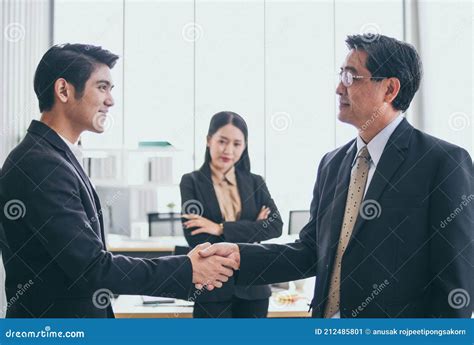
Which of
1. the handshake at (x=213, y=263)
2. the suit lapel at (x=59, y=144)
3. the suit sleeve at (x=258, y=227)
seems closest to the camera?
the suit lapel at (x=59, y=144)

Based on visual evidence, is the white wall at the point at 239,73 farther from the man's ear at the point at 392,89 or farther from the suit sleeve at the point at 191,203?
the man's ear at the point at 392,89

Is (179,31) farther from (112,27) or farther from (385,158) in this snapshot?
(385,158)

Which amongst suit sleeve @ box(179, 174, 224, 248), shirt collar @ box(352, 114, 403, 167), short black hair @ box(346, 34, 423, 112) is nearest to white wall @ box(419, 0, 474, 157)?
suit sleeve @ box(179, 174, 224, 248)

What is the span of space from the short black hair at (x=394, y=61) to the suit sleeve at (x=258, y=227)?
3.18 feet

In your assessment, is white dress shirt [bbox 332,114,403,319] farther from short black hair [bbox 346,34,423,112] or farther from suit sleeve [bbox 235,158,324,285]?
suit sleeve [bbox 235,158,324,285]

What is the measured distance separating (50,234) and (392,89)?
111 centimetres

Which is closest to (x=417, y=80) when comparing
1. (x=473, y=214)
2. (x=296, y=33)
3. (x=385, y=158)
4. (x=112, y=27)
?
(x=385, y=158)

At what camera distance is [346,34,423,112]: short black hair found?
5.29ft

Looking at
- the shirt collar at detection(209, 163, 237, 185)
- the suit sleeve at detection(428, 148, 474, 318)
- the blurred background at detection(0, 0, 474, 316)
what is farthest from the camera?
the blurred background at detection(0, 0, 474, 316)

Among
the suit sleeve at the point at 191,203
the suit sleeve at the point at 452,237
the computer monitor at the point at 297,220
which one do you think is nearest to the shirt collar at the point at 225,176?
the suit sleeve at the point at 191,203

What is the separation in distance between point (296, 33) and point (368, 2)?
0.70 m

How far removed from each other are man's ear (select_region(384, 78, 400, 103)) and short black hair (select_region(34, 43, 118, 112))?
90 centimetres

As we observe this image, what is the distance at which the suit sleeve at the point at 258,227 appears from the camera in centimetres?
234
